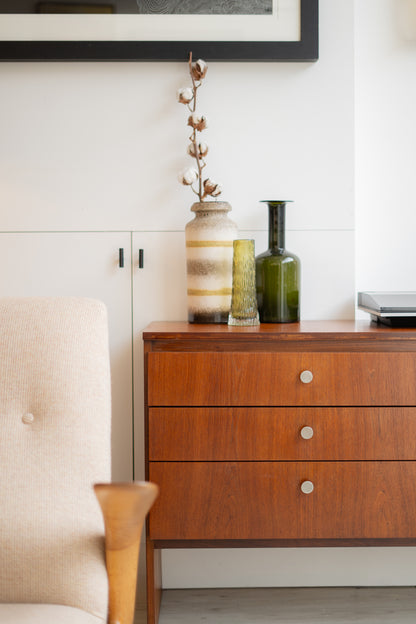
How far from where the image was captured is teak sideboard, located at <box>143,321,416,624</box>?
147cm

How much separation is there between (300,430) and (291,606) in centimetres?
67

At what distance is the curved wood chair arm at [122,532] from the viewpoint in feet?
2.77

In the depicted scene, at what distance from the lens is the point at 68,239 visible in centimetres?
183

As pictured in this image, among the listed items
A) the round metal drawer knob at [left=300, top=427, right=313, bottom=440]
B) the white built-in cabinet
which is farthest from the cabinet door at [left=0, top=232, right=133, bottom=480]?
the round metal drawer knob at [left=300, top=427, right=313, bottom=440]

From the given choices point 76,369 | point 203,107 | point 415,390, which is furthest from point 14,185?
point 415,390

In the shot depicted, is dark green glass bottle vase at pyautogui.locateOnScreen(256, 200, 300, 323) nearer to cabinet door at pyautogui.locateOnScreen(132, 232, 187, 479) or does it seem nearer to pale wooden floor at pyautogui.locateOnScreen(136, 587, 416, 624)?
cabinet door at pyautogui.locateOnScreen(132, 232, 187, 479)

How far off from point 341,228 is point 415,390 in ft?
1.96

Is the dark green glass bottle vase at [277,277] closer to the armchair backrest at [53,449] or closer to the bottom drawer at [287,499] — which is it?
the bottom drawer at [287,499]

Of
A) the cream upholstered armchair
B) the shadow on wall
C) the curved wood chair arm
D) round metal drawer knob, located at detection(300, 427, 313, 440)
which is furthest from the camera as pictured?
the shadow on wall

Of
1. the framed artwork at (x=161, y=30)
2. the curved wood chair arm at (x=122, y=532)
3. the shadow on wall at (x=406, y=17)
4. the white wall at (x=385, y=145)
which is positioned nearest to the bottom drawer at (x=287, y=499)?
the curved wood chair arm at (x=122, y=532)

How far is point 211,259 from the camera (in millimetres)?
1676

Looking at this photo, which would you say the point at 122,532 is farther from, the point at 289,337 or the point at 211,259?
the point at 211,259

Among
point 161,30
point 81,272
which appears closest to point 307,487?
point 81,272

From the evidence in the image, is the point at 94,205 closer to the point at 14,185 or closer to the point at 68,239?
the point at 68,239
